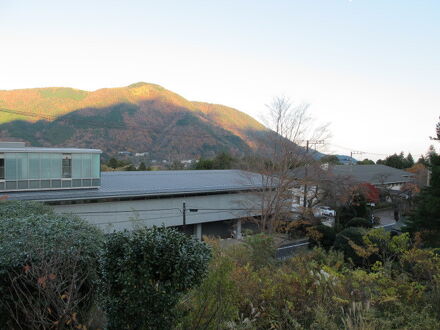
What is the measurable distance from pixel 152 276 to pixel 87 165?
698 inches

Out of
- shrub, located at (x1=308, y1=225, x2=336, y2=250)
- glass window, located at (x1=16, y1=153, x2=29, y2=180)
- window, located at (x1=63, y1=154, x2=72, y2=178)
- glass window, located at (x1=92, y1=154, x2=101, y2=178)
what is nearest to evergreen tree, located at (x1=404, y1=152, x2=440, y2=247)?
shrub, located at (x1=308, y1=225, x2=336, y2=250)

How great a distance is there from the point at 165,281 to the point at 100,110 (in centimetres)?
6832

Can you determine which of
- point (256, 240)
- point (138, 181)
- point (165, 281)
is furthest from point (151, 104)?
point (165, 281)

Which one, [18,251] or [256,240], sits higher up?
[18,251]

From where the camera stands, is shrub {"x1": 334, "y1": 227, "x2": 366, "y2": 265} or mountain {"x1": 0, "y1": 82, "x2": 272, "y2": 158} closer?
shrub {"x1": 334, "y1": 227, "x2": 366, "y2": 265}

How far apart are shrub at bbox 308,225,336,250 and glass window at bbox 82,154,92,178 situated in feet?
45.4

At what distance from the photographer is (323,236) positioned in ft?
69.6

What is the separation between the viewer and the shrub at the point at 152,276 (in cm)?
369

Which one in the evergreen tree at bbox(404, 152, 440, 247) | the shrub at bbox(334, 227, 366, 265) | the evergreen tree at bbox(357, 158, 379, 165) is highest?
the evergreen tree at bbox(357, 158, 379, 165)

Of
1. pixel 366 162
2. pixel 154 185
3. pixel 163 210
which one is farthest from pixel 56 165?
pixel 366 162

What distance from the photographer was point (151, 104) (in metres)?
80.1

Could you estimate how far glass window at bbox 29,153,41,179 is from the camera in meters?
18.6

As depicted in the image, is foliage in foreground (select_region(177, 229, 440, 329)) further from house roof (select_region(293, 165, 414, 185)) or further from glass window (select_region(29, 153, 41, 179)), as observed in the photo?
house roof (select_region(293, 165, 414, 185))

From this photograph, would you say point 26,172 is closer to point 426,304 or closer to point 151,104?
point 426,304
